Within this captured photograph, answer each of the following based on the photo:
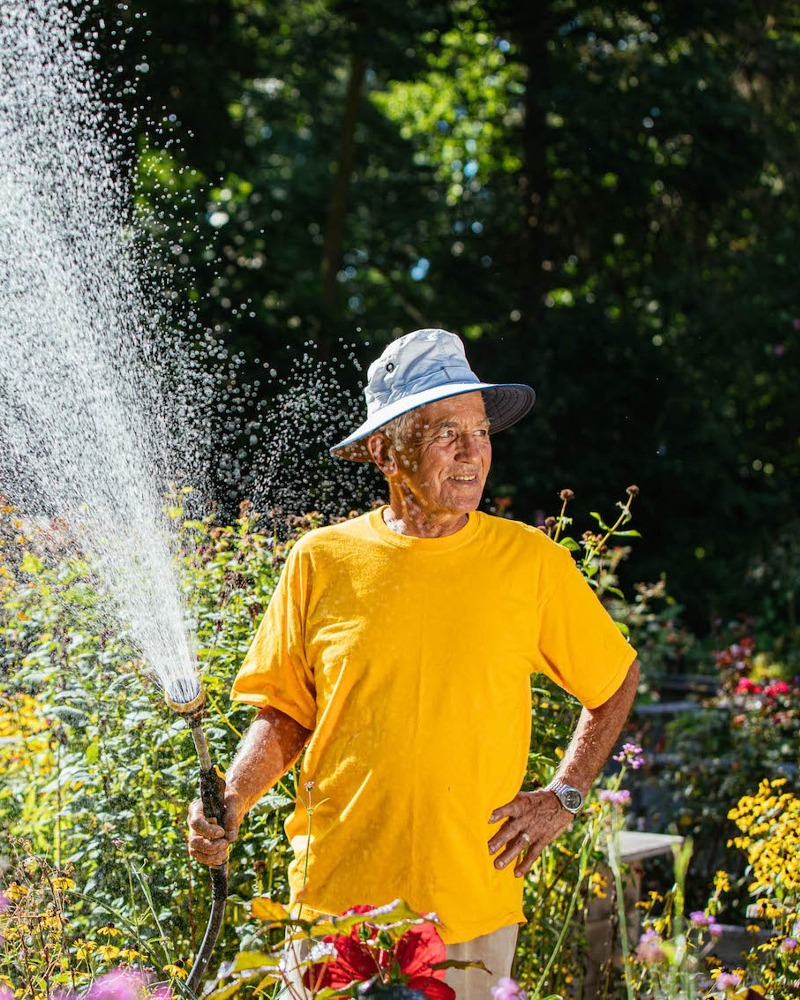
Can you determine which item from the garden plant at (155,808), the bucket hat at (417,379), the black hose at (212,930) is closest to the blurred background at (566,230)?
the garden plant at (155,808)

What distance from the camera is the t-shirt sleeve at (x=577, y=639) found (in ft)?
7.56

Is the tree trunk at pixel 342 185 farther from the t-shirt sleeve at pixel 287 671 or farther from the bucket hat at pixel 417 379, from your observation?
the t-shirt sleeve at pixel 287 671

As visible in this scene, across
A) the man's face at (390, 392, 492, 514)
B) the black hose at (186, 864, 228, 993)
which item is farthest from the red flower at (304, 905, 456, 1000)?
the man's face at (390, 392, 492, 514)

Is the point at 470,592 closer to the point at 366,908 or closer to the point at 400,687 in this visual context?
the point at 400,687

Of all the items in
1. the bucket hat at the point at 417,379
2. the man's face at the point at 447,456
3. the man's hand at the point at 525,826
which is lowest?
the man's hand at the point at 525,826

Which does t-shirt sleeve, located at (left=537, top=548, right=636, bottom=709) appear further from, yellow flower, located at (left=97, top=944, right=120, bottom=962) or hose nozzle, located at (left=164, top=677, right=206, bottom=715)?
yellow flower, located at (left=97, top=944, right=120, bottom=962)

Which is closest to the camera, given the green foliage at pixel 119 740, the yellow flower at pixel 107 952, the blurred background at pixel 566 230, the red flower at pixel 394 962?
the red flower at pixel 394 962

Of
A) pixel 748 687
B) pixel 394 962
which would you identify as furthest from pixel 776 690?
pixel 394 962

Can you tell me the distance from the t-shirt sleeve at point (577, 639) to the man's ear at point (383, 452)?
0.34 m

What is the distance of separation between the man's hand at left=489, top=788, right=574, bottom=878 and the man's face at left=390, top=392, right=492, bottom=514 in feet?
1.67

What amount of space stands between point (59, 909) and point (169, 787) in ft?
2.91

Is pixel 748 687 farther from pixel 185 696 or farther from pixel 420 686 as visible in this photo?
pixel 185 696

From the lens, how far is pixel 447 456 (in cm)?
232

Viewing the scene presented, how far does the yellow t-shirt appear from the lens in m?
2.14
